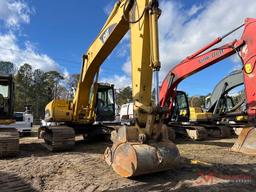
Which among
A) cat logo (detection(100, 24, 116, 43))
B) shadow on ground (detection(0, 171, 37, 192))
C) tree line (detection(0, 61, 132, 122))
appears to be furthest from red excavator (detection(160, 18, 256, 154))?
tree line (detection(0, 61, 132, 122))

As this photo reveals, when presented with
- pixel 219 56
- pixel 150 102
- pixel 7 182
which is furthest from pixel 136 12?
pixel 219 56

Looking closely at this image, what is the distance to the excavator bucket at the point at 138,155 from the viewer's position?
14.6 feet

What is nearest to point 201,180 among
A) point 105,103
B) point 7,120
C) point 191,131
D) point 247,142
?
point 247,142

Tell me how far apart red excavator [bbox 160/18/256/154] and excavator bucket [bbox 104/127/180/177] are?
5.42ft

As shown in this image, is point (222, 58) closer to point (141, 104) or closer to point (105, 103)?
point (105, 103)

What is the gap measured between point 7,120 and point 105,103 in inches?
150

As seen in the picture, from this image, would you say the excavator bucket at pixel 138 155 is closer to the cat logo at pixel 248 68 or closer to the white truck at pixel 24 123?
the cat logo at pixel 248 68

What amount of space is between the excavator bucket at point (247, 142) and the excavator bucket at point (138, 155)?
10.8 ft

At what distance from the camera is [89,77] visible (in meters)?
9.30

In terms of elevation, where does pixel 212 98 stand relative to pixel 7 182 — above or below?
above

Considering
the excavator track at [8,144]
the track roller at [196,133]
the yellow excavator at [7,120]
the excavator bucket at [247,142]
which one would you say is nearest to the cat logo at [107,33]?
the yellow excavator at [7,120]

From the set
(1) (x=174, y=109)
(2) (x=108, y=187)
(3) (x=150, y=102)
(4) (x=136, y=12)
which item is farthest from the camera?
(1) (x=174, y=109)

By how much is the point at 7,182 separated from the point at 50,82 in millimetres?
42042

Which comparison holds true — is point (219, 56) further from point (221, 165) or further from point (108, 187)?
point (108, 187)
